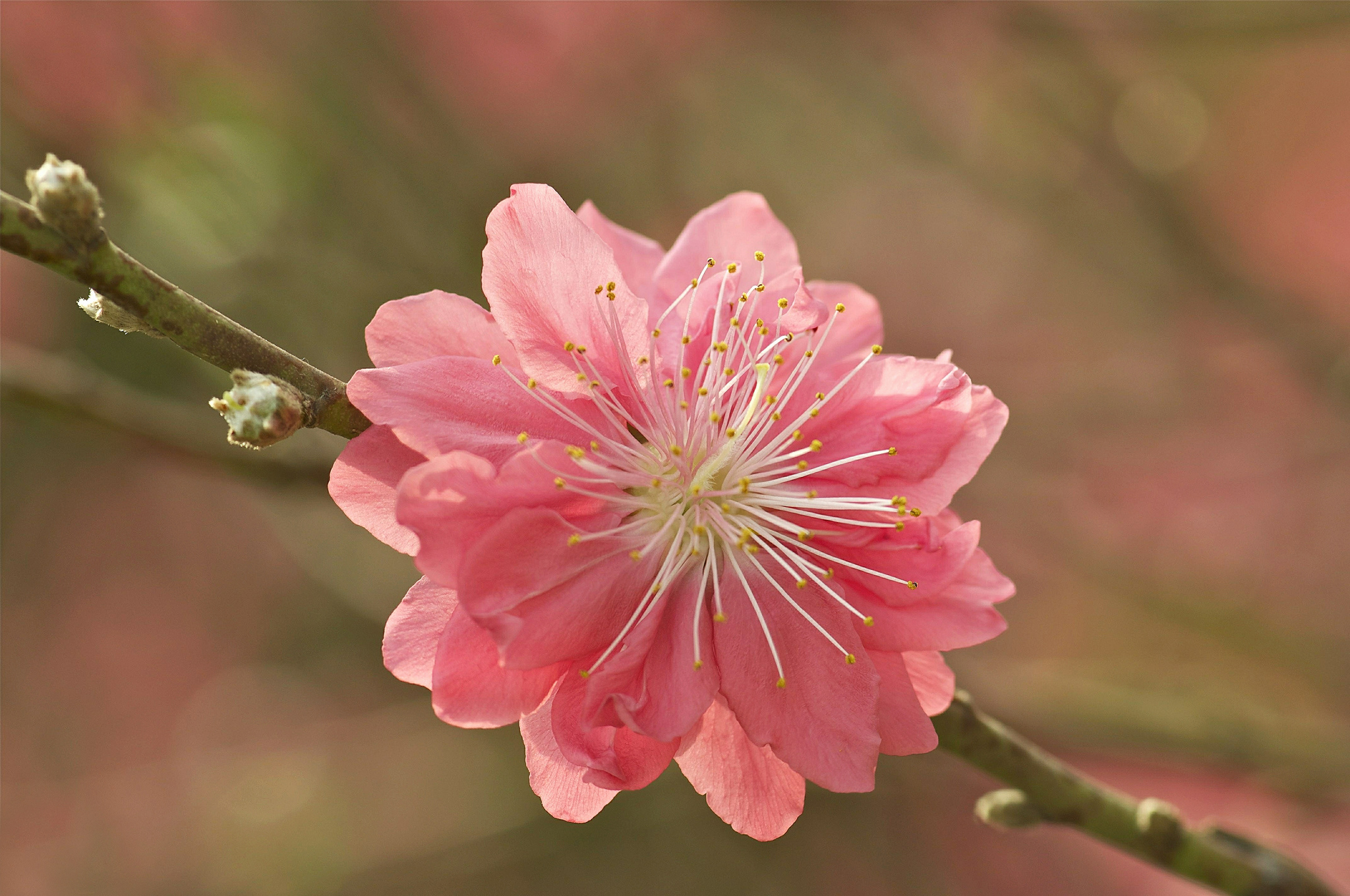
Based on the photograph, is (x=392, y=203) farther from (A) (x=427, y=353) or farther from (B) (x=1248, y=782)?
(B) (x=1248, y=782)

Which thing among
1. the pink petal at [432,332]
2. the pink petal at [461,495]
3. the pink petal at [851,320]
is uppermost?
the pink petal at [851,320]

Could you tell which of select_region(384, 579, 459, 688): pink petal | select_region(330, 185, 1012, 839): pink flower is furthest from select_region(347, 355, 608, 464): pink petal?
select_region(384, 579, 459, 688): pink petal

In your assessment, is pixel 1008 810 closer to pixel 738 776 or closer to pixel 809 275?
pixel 738 776

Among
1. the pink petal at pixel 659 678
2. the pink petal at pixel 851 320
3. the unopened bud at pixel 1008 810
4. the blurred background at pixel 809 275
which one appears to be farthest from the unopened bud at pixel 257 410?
the blurred background at pixel 809 275

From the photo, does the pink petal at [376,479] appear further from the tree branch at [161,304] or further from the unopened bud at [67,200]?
the unopened bud at [67,200]

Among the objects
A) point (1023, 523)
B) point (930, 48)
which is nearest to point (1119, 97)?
point (930, 48)
